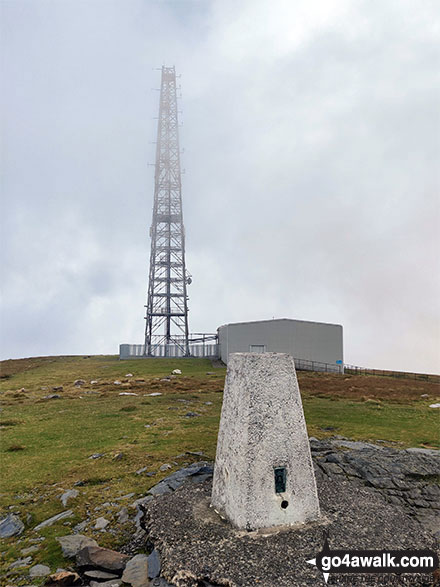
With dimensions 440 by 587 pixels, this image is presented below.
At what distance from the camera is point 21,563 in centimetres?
734

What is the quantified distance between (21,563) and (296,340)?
31.8 m

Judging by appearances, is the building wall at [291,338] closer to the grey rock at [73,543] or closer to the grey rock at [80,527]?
the grey rock at [80,527]

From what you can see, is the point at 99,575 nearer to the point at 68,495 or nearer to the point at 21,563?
the point at 21,563

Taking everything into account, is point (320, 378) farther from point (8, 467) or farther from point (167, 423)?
point (8, 467)

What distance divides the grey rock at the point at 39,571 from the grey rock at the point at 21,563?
302 mm

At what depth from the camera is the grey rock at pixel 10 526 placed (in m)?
8.60

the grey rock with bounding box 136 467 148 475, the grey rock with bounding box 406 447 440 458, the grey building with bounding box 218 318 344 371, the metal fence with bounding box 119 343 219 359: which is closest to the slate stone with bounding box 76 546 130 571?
the grey rock with bounding box 136 467 148 475

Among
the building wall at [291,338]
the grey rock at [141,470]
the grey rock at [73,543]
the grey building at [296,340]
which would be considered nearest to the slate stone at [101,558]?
→ the grey rock at [73,543]

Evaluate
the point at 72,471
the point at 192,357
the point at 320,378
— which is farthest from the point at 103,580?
the point at 192,357

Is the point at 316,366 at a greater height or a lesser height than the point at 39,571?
greater

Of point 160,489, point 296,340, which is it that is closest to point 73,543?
point 160,489

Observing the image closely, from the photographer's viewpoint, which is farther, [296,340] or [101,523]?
[296,340]

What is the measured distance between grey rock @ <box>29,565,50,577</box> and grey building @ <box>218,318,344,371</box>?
2992 centimetres

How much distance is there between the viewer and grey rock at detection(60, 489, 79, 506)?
9789 millimetres
